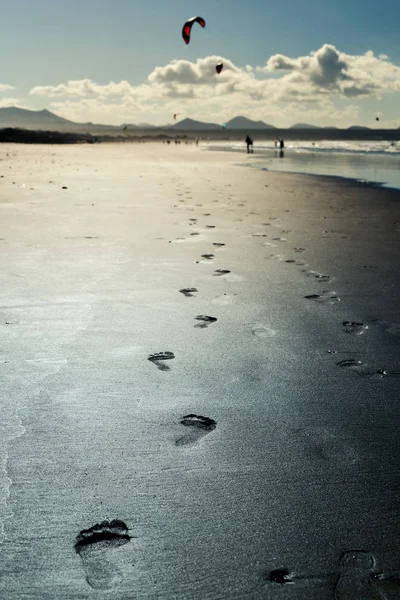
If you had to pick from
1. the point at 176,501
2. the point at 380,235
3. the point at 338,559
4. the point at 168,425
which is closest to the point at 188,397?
the point at 168,425

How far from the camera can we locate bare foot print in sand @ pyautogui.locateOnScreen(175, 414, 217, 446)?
221 cm

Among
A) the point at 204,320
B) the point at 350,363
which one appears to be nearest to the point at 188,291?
the point at 204,320

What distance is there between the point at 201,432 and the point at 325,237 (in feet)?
16.8

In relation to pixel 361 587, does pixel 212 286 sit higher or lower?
higher

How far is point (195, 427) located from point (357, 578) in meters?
0.95

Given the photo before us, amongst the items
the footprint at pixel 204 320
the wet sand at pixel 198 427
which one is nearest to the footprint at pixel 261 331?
the wet sand at pixel 198 427

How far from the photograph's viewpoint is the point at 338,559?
5.17 ft

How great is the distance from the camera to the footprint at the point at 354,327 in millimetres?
3535

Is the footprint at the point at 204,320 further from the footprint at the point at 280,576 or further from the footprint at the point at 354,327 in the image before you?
the footprint at the point at 280,576

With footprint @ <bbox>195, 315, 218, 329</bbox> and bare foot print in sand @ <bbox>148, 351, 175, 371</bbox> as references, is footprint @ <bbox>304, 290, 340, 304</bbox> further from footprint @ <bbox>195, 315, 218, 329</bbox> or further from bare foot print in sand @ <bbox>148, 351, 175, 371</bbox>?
bare foot print in sand @ <bbox>148, 351, 175, 371</bbox>

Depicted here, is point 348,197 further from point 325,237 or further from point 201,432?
point 201,432

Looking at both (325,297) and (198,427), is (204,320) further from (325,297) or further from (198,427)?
(198,427)

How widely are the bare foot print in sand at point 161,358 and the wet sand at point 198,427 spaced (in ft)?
0.05

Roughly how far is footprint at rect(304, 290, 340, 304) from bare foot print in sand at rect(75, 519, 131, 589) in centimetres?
284
